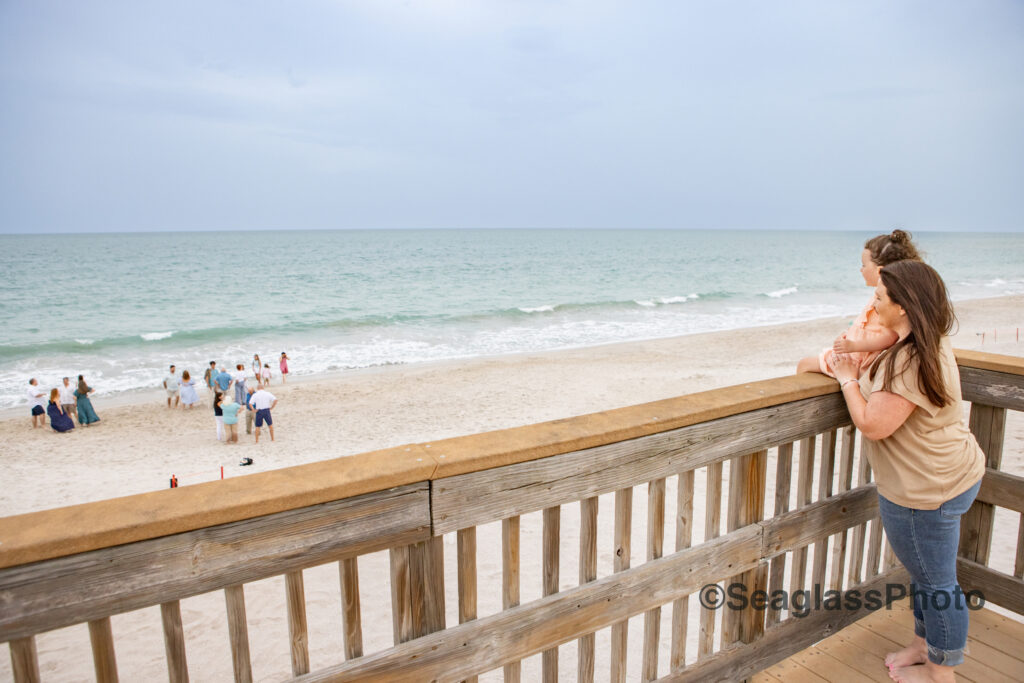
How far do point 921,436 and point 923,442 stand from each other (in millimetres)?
23

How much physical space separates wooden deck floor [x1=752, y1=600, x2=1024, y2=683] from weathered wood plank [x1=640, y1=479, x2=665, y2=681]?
0.58 meters

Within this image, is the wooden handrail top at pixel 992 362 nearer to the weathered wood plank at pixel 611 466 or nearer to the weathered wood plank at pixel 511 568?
the weathered wood plank at pixel 611 466

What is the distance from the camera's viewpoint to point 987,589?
109 inches

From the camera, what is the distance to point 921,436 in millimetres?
2090

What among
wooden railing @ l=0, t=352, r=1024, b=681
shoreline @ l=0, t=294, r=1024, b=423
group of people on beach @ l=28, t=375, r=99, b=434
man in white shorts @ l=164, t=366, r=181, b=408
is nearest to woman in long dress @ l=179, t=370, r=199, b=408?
man in white shorts @ l=164, t=366, r=181, b=408

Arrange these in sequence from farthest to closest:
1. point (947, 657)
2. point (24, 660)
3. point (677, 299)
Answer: point (677, 299), point (947, 657), point (24, 660)

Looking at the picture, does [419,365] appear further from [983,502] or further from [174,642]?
[174,642]

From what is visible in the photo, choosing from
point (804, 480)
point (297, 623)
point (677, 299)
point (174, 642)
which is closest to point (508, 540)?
point (297, 623)

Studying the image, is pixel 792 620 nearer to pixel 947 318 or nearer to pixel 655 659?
pixel 655 659

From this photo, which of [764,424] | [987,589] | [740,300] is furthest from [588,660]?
[740,300]

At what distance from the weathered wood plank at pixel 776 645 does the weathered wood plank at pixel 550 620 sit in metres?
0.37

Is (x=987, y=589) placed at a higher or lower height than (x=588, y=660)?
lower

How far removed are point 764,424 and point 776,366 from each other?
18.1 meters

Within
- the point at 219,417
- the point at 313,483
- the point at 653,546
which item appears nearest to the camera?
the point at 313,483
